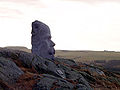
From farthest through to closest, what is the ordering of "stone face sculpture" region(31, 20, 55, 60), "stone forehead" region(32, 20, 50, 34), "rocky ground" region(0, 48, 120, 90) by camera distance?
"stone forehead" region(32, 20, 50, 34), "stone face sculpture" region(31, 20, 55, 60), "rocky ground" region(0, 48, 120, 90)

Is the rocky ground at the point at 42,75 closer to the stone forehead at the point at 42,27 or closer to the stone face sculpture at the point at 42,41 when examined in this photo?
the stone face sculpture at the point at 42,41

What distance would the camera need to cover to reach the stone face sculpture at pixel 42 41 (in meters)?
37.6

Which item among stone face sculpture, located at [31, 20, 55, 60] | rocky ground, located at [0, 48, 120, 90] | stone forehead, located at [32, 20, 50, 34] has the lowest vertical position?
rocky ground, located at [0, 48, 120, 90]

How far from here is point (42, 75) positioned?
87.9ft

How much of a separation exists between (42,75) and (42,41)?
449 inches

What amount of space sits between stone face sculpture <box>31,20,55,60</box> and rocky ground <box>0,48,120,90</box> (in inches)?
143

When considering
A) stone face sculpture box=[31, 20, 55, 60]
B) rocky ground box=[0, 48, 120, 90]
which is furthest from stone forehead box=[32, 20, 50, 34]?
rocky ground box=[0, 48, 120, 90]

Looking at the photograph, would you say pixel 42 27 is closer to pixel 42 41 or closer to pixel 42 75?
pixel 42 41

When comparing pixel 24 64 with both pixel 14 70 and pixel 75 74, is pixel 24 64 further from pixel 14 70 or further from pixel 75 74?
pixel 75 74

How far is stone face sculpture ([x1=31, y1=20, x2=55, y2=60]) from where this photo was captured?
123ft

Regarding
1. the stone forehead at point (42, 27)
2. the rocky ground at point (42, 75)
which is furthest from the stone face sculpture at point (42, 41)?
the rocky ground at point (42, 75)

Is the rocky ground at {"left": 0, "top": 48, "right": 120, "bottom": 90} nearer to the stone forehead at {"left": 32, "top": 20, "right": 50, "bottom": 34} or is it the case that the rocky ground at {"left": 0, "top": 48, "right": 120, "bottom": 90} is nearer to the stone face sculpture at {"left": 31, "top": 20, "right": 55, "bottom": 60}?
the stone face sculpture at {"left": 31, "top": 20, "right": 55, "bottom": 60}

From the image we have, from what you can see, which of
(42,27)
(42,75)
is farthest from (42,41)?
(42,75)

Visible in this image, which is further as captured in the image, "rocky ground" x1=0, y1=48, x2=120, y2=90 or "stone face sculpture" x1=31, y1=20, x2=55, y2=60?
"stone face sculpture" x1=31, y1=20, x2=55, y2=60
